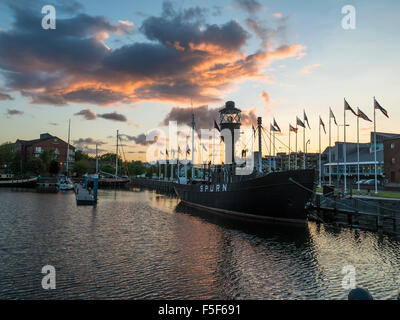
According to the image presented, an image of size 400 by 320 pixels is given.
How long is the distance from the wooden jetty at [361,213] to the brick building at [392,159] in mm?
35953

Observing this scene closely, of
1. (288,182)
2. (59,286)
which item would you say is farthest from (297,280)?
(288,182)

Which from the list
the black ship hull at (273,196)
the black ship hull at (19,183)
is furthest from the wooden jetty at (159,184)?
the black ship hull at (273,196)

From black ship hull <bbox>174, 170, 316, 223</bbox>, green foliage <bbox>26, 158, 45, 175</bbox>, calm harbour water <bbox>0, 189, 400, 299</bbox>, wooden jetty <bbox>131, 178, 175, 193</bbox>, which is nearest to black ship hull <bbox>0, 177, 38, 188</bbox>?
green foliage <bbox>26, 158, 45, 175</bbox>

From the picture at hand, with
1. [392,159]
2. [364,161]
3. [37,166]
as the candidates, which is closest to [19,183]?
[37,166]

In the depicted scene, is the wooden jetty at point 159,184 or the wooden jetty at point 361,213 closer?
the wooden jetty at point 361,213

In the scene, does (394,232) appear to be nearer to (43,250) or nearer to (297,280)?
(297,280)

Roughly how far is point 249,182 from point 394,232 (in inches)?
535

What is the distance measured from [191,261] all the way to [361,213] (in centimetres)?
1905

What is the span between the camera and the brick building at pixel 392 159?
57688 millimetres

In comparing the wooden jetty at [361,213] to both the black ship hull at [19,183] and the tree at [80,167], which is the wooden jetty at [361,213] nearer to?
the black ship hull at [19,183]

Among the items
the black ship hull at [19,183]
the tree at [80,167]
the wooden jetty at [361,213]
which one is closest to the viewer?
the wooden jetty at [361,213]

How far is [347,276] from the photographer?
561 inches

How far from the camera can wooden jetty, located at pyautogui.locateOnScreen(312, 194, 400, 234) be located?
2498 cm

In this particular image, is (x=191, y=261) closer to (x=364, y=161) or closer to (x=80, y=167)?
(x=364, y=161)
